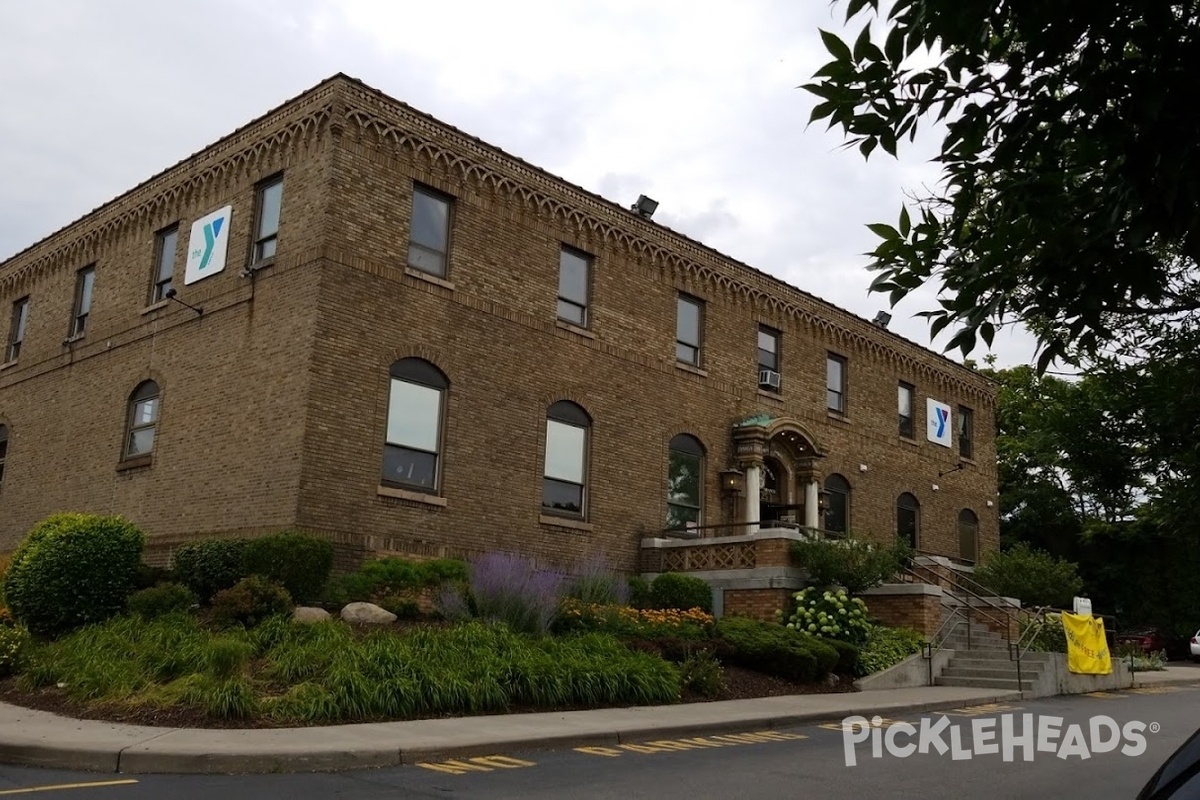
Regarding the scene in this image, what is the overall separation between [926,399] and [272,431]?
20235 mm

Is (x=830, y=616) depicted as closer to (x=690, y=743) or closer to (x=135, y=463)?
(x=690, y=743)

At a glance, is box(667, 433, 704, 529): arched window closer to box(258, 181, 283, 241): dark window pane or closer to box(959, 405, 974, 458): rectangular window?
box(258, 181, 283, 241): dark window pane

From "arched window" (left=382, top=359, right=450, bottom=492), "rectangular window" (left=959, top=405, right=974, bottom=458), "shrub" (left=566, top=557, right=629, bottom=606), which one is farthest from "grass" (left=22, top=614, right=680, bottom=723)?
"rectangular window" (left=959, top=405, right=974, bottom=458)

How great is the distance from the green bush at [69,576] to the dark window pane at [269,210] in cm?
619

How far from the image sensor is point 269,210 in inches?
767

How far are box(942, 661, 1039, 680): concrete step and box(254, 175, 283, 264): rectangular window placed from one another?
1422cm

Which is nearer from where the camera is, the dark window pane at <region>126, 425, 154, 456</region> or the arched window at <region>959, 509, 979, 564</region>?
the dark window pane at <region>126, 425, 154, 456</region>

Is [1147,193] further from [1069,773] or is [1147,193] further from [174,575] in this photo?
[174,575]

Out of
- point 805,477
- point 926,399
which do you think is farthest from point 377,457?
point 926,399

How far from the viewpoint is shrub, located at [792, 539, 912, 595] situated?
64.7 feet

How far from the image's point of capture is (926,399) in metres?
31.2

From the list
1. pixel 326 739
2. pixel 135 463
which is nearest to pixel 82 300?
pixel 135 463

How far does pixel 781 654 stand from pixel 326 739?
854 centimetres

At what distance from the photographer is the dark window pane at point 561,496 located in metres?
20.6
